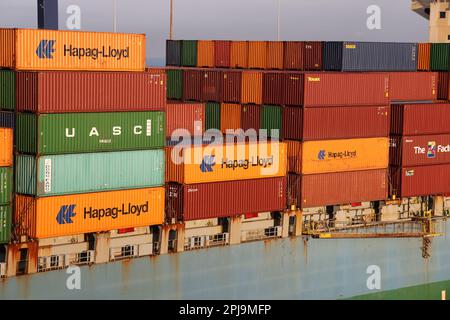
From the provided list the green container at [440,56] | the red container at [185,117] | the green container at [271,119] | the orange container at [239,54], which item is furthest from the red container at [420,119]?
the red container at [185,117]

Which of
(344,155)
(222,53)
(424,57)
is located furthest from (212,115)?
(424,57)

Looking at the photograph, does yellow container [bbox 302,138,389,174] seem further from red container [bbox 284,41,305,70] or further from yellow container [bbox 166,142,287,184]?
red container [bbox 284,41,305,70]

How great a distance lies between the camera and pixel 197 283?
51875 millimetres

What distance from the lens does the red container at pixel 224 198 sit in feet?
166

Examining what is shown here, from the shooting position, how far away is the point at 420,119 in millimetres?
61406

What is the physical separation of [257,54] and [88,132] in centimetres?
2333

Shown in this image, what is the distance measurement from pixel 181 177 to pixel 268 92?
388 inches

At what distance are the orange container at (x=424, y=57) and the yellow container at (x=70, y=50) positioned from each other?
24285 millimetres

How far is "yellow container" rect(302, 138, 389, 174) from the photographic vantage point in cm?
5644

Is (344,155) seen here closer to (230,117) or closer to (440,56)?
(230,117)

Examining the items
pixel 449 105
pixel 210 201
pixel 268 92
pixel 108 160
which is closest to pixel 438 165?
pixel 449 105

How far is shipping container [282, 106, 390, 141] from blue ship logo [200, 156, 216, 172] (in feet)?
21.9

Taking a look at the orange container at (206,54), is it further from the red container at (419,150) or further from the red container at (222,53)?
the red container at (419,150)
